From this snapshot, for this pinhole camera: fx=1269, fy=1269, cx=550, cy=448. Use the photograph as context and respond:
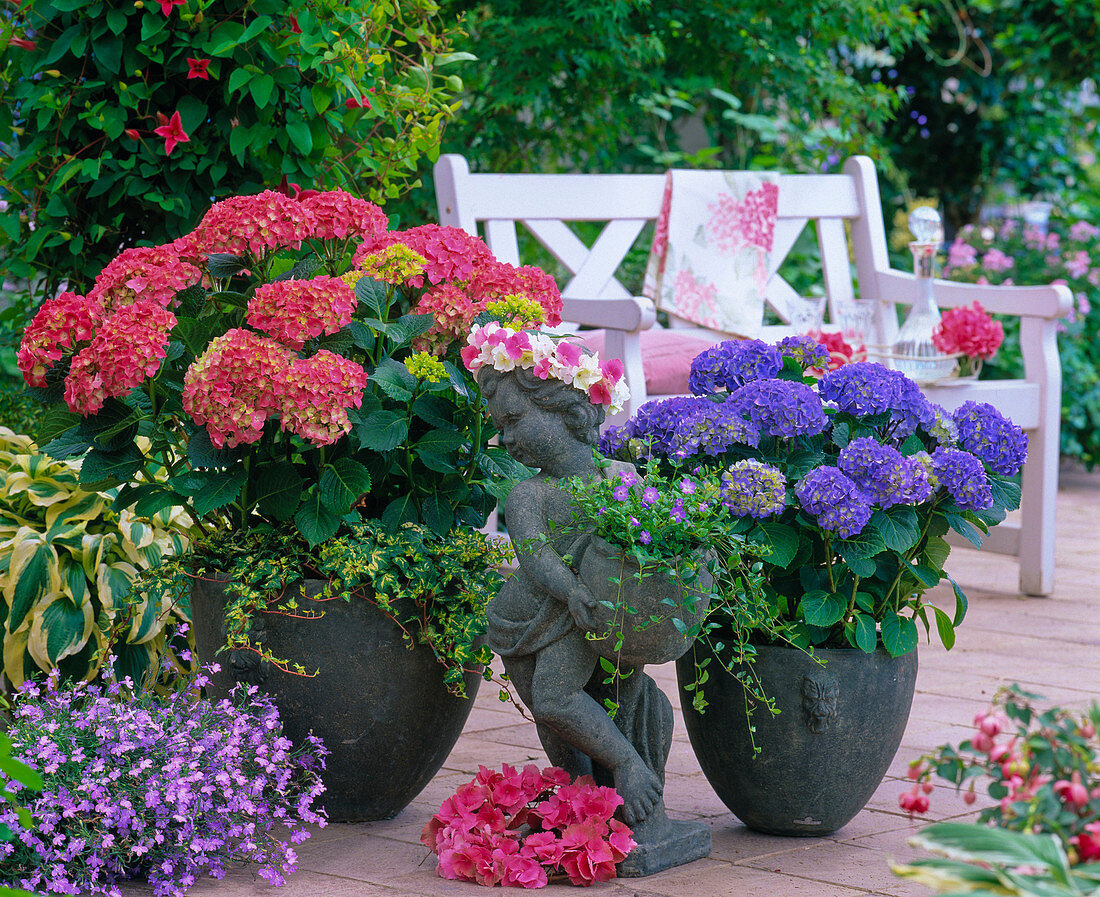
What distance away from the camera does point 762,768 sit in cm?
210

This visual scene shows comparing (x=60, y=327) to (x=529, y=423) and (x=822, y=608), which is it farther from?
(x=822, y=608)

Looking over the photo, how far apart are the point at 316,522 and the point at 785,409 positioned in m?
0.80

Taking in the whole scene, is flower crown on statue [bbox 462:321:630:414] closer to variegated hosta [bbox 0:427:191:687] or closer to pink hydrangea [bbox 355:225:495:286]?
pink hydrangea [bbox 355:225:495:286]

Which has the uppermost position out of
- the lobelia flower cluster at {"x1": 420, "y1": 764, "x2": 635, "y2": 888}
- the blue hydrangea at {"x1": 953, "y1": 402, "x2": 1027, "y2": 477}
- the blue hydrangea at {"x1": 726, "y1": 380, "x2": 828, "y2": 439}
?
the blue hydrangea at {"x1": 726, "y1": 380, "x2": 828, "y2": 439}

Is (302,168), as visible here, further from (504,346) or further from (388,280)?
(504,346)

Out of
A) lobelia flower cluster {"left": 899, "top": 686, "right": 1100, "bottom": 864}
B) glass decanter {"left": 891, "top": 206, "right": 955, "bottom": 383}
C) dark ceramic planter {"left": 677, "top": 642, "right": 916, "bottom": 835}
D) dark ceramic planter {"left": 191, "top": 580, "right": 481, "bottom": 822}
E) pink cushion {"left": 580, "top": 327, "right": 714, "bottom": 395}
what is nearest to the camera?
lobelia flower cluster {"left": 899, "top": 686, "right": 1100, "bottom": 864}

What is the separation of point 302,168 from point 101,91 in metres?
0.46

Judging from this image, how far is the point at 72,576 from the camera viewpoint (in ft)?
8.45

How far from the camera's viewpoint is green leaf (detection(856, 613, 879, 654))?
2.05 metres

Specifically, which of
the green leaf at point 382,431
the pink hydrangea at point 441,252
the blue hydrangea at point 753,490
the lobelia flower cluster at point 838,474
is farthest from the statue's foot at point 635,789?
the pink hydrangea at point 441,252

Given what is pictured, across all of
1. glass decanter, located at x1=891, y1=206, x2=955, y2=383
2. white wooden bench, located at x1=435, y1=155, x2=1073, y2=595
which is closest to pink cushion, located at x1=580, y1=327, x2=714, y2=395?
white wooden bench, located at x1=435, y1=155, x2=1073, y2=595

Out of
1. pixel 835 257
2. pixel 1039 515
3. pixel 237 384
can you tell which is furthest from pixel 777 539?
pixel 835 257

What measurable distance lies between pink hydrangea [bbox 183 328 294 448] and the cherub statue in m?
0.31

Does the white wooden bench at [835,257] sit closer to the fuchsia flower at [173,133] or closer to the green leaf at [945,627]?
the fuchsia flower at [173,133]
